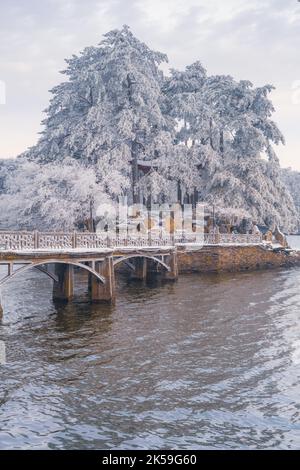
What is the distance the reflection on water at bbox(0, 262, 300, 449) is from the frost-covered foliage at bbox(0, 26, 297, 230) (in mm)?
17072

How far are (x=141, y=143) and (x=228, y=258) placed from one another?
1356cm

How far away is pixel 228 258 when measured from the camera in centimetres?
4200

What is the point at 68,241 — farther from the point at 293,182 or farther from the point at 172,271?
the point at 293,182

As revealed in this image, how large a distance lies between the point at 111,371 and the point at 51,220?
1047 inches


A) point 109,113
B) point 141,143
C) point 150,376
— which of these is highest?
point 109,113

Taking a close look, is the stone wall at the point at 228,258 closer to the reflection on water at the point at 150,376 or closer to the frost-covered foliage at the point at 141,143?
the frost-covered foliage at the point at 141,143

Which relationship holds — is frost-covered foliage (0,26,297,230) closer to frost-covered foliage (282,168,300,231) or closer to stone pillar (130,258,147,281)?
stone pillar (130,258,147,281)

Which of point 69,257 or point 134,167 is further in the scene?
point 134,167

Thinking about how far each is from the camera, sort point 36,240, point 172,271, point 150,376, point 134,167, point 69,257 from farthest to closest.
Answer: point 134,167 < point 172,271 < point 69,257 < point 36,240 < point 150,376

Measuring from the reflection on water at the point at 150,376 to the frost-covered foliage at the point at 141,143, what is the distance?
17.1 meters

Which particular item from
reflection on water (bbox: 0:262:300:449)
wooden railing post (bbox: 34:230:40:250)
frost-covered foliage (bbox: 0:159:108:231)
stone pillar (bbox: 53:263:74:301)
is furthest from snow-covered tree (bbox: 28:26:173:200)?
reflection on water (bbox: 0:262:300:449)

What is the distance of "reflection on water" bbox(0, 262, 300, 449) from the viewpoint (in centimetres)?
1016

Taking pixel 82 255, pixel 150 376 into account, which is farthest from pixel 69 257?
pixel 150 376

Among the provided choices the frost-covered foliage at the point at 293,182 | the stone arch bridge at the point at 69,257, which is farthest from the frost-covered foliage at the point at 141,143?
the frost-covered foliage at the point at 293,182
